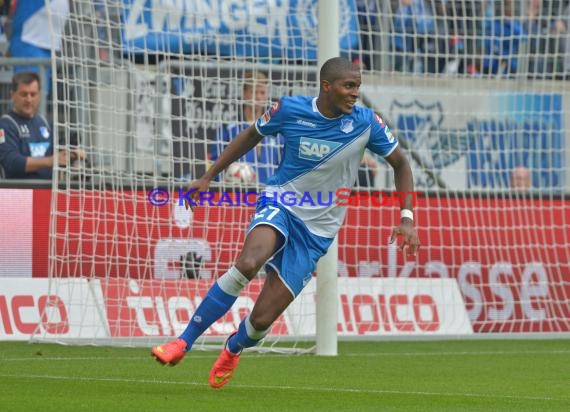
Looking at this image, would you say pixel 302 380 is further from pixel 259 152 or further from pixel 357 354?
pixel 259 152

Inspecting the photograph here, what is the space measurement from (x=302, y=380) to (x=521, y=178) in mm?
6627

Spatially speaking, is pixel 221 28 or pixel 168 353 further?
pixel 221 28

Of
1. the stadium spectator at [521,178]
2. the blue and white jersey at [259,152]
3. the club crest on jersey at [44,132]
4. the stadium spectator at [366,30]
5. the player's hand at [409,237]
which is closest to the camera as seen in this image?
the player's hand at [409,237]

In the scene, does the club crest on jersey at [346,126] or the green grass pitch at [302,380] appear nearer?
the green grass pitch at [302,380]

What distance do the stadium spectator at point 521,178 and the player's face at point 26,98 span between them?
5366 mm

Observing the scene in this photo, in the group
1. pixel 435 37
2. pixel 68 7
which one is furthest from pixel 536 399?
pixel 68 7

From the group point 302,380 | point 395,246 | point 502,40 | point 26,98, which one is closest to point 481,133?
point 502,40

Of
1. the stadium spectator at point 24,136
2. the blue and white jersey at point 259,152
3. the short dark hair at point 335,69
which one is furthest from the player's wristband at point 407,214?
the stadium spectator at point 24,136

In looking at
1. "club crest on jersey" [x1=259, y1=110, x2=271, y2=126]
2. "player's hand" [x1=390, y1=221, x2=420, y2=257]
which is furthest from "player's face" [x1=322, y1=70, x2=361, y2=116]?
"player's hand" [x1=390, y1=221, x2=420, y2=257]

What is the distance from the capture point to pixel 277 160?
13312 millimetres

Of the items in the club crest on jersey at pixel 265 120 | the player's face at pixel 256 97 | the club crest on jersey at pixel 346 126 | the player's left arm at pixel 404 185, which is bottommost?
the player's left arm at pixel 404 185

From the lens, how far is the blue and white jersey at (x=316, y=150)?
27.7 feet

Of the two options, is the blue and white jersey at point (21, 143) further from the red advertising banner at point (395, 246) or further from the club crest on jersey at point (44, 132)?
the red advertising banner at point (395, 246)

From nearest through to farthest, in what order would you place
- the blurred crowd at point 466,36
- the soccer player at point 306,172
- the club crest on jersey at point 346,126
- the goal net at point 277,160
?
the soccer player at point 306,172 → the club crest on jersey at point 346,126 → the goal net at point 277,160 → the blurred crowd at point 466,36
